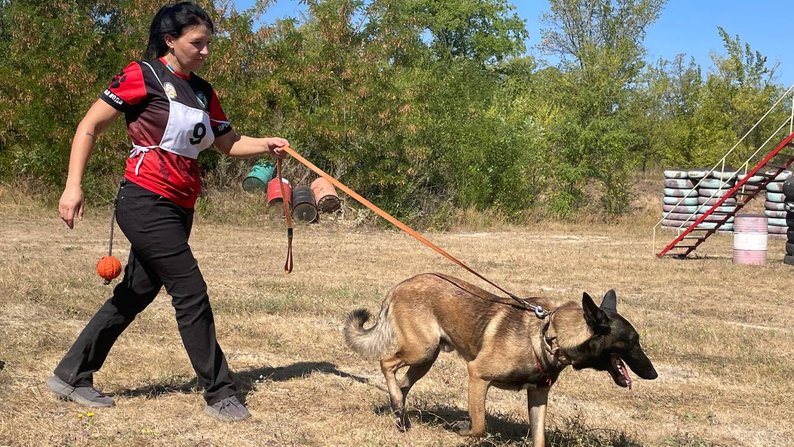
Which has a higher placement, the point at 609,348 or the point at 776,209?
the point at 776,209

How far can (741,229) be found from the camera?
50.8 feet

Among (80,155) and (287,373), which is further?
(287,373)

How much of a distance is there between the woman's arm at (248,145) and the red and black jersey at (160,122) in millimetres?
458

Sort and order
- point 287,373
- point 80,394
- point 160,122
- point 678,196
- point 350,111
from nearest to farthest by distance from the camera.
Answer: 1. point 160,122
2. point 80,394
3. point 287,373
4. point 350,111
5. point 678,196

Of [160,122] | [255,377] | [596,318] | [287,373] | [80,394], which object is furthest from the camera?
[287,373]

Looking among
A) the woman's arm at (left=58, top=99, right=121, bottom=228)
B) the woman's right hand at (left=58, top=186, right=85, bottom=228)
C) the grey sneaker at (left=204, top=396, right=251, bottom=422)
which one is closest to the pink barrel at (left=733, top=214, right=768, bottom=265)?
the grey sneaker at (left=204, top=396, right=251, bottom=422)

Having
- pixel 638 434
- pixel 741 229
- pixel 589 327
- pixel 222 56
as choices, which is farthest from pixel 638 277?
pixel 222 56

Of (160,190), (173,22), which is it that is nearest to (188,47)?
(173,22)

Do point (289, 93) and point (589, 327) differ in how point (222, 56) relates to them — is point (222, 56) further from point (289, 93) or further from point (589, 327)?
point (589, 327)

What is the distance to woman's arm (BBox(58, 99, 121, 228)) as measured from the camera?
14.6ft

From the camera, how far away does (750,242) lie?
1534cm

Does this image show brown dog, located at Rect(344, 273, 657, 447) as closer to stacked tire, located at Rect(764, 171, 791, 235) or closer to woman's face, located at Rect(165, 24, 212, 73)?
woman's face, located at Rect(165, 24, 212, 73)

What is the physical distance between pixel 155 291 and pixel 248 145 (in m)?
1.12

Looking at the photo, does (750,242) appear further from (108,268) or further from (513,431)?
(108,268)
